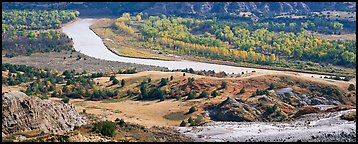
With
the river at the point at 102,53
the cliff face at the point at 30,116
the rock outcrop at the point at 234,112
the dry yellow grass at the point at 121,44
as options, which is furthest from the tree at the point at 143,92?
the dry yellow grass at the point at 121,44

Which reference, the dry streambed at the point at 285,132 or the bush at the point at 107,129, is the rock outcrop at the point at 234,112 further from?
the bush at the point at 107,129

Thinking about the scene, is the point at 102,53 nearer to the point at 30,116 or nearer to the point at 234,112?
the point at 234,112

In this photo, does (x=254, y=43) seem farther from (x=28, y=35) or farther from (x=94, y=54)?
(x=28, y=35)

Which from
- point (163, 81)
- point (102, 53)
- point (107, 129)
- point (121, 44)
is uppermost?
point (107, 129)

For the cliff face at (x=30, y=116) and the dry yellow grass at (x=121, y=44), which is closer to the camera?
the cliff face at (x=30, y=116)

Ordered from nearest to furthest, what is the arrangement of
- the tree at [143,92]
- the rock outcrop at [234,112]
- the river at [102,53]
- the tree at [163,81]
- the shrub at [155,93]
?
the rock outcrop at [234,112] → the shrub at [155,93] → the tree at [143,92] → the tree at [163,81] → the river at [102,53]

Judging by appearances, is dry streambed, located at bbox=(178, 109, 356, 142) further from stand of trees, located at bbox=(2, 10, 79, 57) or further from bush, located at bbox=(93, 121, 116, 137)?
stand of trees, located at bbox=(2, 10, 79, 57)

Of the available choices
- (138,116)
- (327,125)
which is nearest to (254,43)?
(138,116)

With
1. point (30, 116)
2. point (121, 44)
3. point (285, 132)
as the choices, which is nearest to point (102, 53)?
point (121, 44)
